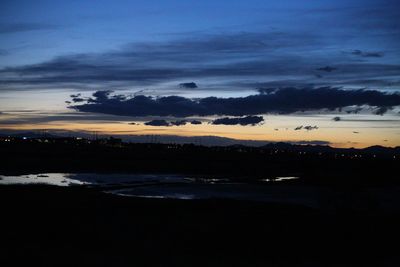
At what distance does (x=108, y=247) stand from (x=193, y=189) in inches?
1092

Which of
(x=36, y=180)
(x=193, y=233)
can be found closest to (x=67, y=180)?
(x=36, y=180)

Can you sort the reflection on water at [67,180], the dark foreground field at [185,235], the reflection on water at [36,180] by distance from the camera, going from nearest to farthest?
the dark foreground field at [185,235] < the reflection on water at [36,180] < the reflection on water at [67,180]

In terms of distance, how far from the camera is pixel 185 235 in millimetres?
21438

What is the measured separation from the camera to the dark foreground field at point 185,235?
1745 cm

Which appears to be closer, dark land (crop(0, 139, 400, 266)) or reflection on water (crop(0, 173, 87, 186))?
dark land (crop(0, 139, 400, 266))

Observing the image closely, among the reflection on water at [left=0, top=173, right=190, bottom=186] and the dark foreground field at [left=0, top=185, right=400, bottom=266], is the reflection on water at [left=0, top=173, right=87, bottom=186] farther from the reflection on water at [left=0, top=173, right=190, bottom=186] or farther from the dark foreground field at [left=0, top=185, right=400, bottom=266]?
the dark foreground field at [left=0, top=185, right=400, bottom=266]

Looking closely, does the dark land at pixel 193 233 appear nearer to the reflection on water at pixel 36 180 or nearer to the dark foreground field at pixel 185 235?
the dark foreground field at pixel 185 235

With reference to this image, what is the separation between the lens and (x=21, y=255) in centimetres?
1638

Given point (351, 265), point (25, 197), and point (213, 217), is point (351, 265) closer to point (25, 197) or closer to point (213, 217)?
point (213, 217)

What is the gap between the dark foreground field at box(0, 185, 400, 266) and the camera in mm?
17453

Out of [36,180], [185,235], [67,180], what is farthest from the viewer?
[67,180]

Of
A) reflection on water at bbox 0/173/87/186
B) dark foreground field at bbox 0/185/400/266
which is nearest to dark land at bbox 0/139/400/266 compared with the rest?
dark foreground field at bbox 0/185/400/266

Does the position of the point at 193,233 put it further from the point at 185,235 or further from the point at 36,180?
the point at 36,180

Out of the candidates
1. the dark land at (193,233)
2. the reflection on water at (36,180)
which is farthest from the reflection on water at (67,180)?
the dark land at (193,233)
